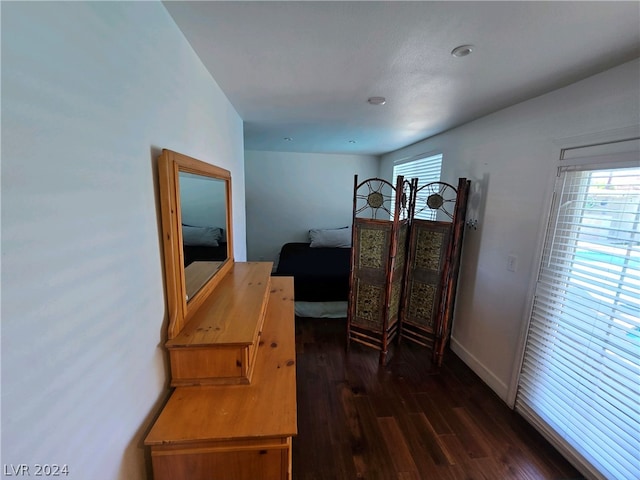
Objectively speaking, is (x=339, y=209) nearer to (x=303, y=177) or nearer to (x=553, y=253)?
(x=303, y=177)

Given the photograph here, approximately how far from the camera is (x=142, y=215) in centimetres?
79

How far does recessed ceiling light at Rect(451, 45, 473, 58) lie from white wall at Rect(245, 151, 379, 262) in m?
3.65

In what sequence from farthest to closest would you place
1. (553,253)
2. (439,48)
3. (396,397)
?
(396,397), (553,253), (439,48)

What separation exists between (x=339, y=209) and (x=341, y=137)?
1.90 metres

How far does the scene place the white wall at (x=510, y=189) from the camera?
1.40 metres

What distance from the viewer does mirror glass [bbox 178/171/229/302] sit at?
3.53 feet

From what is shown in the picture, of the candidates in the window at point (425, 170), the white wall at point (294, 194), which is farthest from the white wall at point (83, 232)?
the white wall at point (294, 194)

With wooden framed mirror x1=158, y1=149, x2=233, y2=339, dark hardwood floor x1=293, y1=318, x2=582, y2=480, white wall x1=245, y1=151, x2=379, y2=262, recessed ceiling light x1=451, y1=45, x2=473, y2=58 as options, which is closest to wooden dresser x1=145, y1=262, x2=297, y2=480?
wooden framed mirror x1=158, y1=149, x2=233, y2=339

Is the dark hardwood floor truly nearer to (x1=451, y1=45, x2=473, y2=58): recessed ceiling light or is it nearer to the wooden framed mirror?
the wooden framed mirror

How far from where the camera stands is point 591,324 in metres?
1.44

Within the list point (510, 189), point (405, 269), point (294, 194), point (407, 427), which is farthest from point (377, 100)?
point (294, 194)

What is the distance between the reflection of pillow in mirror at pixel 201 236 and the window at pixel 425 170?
7.73 feet

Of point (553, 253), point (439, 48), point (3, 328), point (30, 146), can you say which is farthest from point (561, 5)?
point (3, 328)

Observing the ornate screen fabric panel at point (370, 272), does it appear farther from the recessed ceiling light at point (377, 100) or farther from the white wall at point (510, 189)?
the recessed ceiling light at point (377, 100)
